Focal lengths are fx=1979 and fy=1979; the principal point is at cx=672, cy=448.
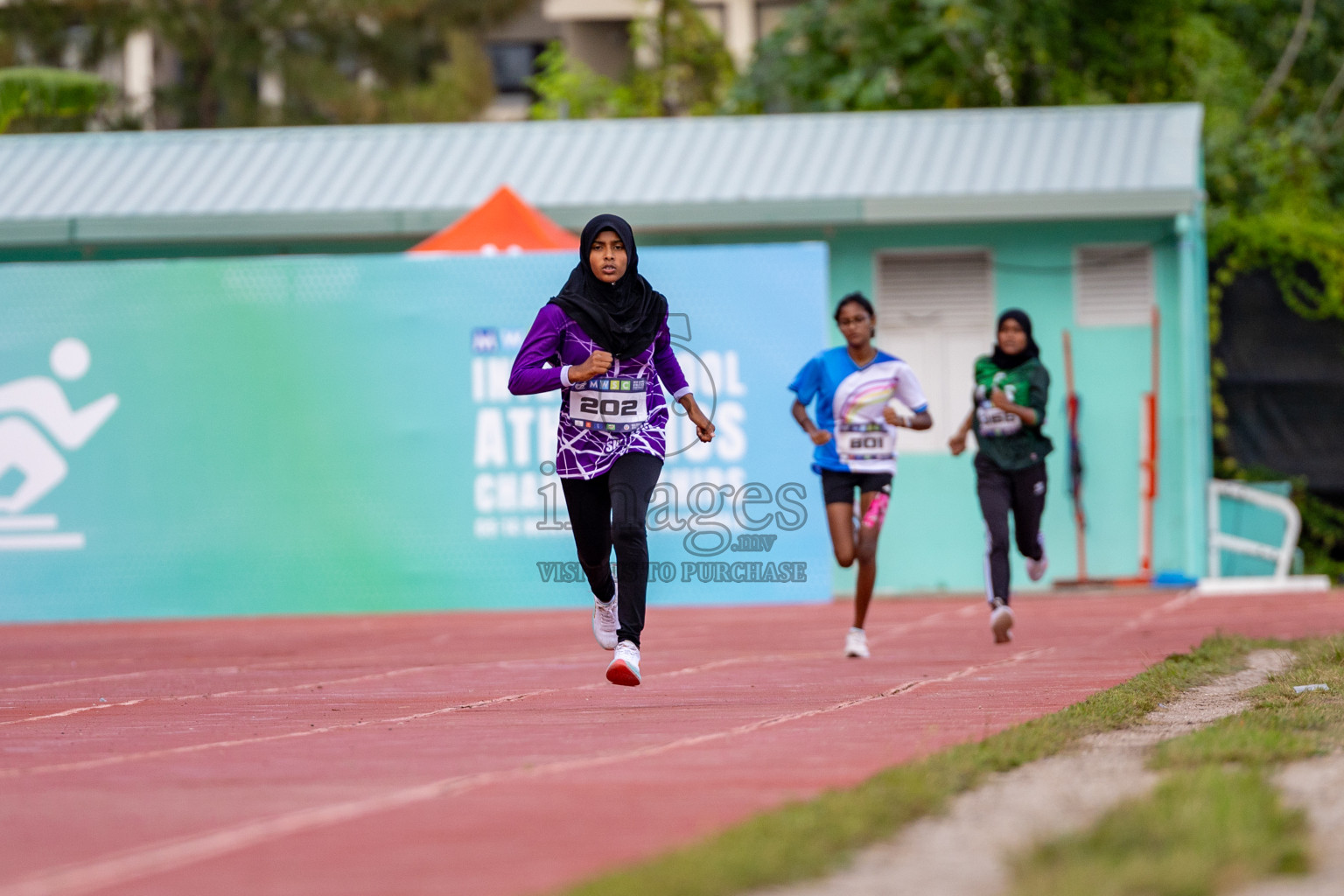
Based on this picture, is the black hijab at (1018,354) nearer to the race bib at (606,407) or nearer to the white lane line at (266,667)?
the white lane line at (266,667)

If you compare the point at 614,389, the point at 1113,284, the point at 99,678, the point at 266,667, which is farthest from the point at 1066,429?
the point at 614,389

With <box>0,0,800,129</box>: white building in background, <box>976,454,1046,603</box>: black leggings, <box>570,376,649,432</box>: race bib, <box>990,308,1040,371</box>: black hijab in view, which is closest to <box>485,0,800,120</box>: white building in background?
<box>0,0,800,129</box>: white building in background

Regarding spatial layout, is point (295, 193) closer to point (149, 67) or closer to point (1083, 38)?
point (1083, 38)

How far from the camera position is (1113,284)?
1741 centimetres

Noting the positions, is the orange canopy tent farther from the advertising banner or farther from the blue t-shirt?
the blue t-shirt

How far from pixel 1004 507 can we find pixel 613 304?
11.8 feet

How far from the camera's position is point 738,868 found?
3.51 m

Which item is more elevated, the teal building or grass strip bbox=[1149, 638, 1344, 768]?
the teal building

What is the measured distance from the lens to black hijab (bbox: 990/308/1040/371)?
10.5 metres

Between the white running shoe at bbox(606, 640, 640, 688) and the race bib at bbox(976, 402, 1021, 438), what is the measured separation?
12.1ft

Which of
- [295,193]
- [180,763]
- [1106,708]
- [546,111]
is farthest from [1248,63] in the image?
[180,763]

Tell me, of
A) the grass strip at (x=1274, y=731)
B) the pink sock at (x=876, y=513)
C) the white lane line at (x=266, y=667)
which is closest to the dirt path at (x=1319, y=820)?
the grass strip at (x=1274, y=731)

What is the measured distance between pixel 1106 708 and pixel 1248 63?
2339cm

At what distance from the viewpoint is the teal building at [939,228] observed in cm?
1692
